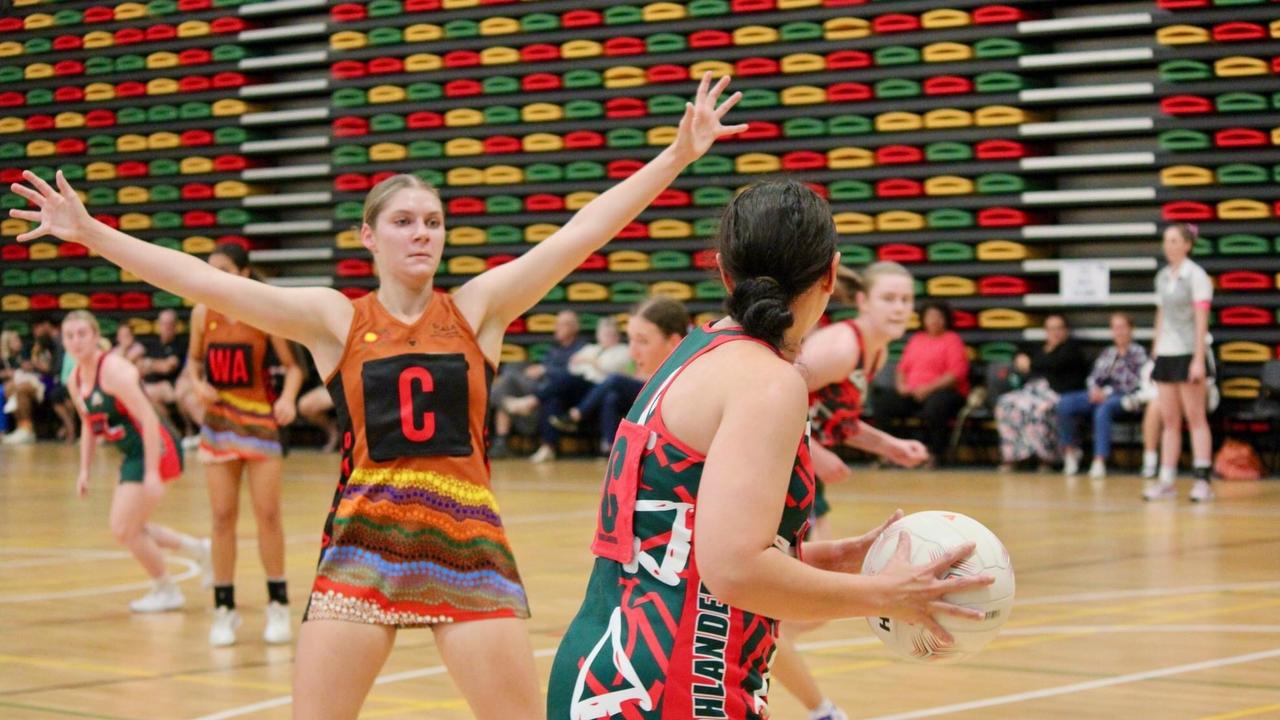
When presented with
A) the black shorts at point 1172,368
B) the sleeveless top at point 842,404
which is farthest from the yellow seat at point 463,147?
the sleeveless top at point 842,404

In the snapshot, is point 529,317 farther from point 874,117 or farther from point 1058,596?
point 1058,596

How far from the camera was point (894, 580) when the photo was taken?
2.36 metres

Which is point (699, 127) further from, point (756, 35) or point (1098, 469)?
point (756, 35)

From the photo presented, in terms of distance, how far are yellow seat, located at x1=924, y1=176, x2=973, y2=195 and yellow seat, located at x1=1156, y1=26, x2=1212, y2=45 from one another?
2.07 metres

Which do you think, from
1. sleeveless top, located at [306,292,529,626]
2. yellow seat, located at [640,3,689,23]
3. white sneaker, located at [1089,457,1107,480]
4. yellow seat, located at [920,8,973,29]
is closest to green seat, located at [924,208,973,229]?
yellow seat, located at [920,8,973,29]

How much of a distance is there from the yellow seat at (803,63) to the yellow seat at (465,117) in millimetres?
3572

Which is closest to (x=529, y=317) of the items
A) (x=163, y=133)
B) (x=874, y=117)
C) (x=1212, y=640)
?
(x=874, y=117)

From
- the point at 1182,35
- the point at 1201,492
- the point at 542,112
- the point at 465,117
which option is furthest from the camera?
the point at 465,117

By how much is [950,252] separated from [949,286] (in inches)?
12.2

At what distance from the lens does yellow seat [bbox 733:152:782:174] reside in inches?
624

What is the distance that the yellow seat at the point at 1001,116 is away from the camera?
1467 centimetres

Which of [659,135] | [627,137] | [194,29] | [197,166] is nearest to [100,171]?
[197,166]

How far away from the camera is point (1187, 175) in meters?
13.9

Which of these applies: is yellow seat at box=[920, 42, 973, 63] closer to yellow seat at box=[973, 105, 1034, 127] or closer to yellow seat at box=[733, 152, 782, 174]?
yellow seat at box=[973, 105, 1034, 127]
